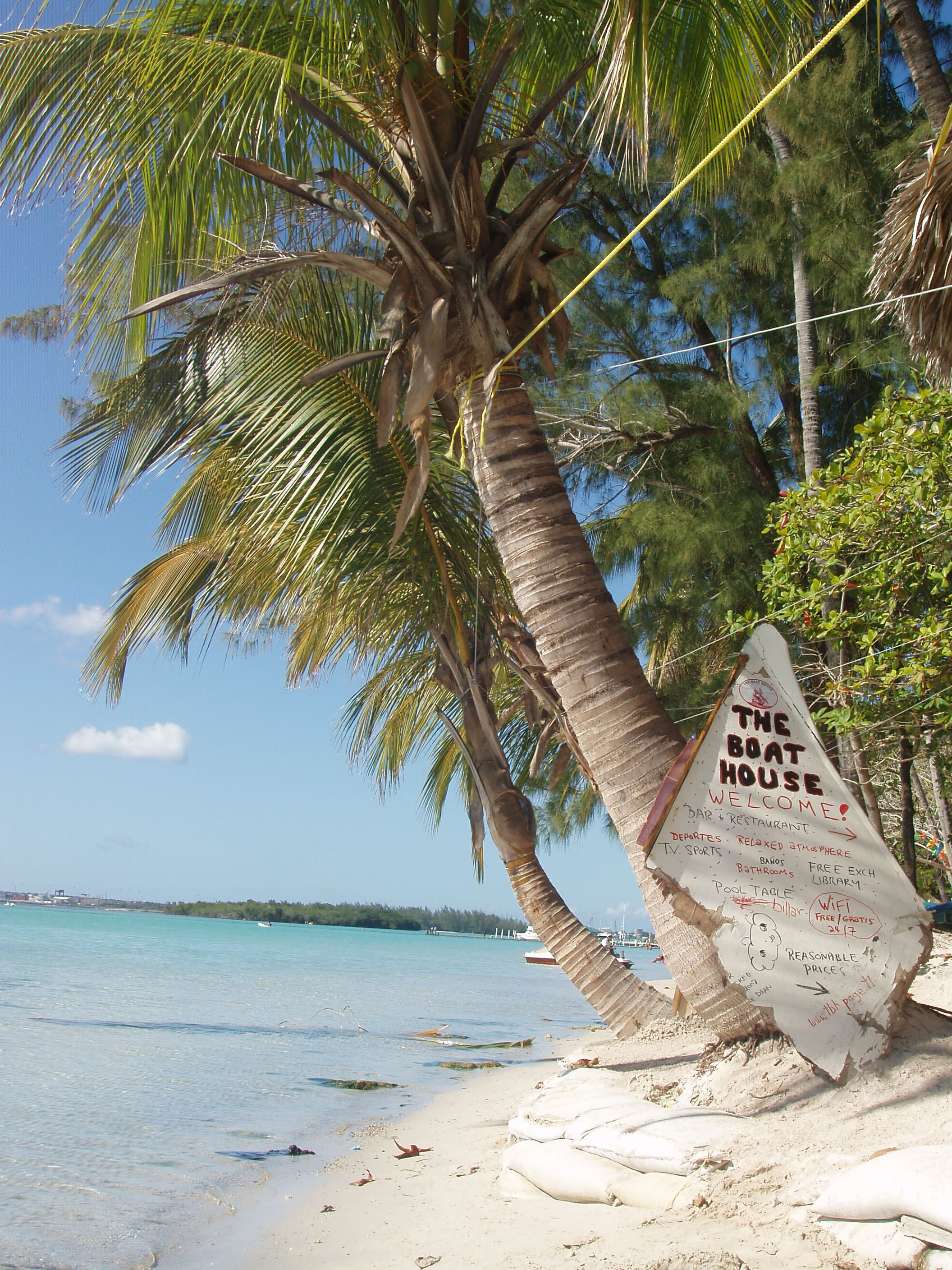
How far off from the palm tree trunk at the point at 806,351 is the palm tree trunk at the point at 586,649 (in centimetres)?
404

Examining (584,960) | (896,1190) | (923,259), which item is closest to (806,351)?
(923,259)

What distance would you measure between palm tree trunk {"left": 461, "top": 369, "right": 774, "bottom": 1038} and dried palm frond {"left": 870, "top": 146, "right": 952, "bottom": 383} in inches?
68.4

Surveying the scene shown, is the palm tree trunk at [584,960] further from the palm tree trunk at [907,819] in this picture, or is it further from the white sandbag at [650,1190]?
the palm tree trunk at [907,819]

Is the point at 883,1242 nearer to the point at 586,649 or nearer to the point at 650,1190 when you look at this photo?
the point at 650,1190

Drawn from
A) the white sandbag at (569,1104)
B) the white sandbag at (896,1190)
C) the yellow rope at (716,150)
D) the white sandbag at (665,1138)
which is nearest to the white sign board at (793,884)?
the white sandbag at (665,1138)

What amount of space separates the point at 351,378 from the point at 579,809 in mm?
6730

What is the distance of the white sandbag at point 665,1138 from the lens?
3.11m

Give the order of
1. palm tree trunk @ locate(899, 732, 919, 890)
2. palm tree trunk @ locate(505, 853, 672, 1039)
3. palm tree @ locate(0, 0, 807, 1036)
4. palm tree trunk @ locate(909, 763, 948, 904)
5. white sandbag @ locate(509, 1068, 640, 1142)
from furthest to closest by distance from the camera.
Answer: palm tree trunk @ locate(909, 763, 948, 904) < palm tree trunk @ locate(899, 732, 919, 890) < palm tree trunk @ locate(505, 853, 672, 1039) < palm tree @ locate(0, 0, 807, 1036) < white sandbag @ locate(509, 1068, 640, 1142)

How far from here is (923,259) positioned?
4383 millimetres

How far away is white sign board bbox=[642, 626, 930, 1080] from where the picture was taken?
127 inches

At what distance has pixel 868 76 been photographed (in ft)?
25.0

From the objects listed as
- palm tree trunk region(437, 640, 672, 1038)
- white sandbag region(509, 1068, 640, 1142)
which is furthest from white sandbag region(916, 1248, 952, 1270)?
palm tree trunk region(437, 640, 672, 1038)

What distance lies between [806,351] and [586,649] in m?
4.97

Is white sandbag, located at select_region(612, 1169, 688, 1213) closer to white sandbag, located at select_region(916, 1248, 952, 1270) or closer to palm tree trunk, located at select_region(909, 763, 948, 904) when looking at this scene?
white sandbag, located at select_region(916, 1248, 952, 1270)
